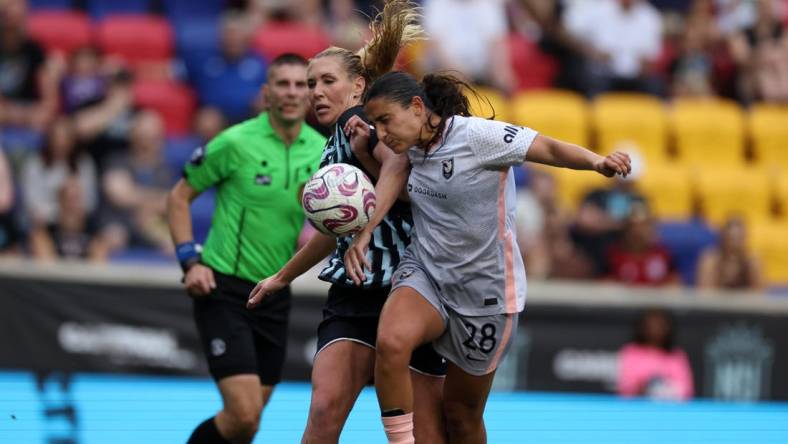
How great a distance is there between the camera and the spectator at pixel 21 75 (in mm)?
12359

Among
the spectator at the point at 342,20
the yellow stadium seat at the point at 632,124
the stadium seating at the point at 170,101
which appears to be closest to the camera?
the stadium seating at the point at 170,101

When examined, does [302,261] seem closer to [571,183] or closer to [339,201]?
[339,201]

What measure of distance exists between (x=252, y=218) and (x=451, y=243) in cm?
172

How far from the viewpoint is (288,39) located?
13.6 m

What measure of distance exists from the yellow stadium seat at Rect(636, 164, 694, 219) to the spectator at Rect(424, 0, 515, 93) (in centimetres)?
163

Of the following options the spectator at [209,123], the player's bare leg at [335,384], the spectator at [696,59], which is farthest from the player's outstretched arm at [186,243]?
the spectator at [696,59]

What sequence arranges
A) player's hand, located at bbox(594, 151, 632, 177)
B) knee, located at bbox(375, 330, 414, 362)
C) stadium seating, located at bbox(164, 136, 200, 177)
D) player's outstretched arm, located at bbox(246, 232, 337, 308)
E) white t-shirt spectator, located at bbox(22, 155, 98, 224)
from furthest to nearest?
stadium seating, located at bbox(164, 136, 200, 177)
white t-shirt spectator, located at bbox(22, 155, 98, 224)
player's outstretched arm, located at bbox(246, 232, 337, 308)
knee, located at bbox(375, 330, 414, 362)
player's hand, located at bbox(594, 151, 632, 177)

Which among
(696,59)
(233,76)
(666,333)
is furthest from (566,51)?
(666,333)

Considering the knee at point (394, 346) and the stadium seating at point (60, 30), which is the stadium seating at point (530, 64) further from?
the knee at point (394, 346)

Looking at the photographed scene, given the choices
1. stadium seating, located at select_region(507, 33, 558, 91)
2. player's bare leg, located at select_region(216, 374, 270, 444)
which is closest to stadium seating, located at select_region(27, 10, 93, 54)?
stadium seating, located at select_region(507, 33, 558, 91)

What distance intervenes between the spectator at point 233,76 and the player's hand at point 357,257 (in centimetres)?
687

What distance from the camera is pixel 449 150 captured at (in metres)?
5.98

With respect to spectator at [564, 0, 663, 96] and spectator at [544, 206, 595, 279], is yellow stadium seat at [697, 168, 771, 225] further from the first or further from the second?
spectator at [544, 206, 595, 279]

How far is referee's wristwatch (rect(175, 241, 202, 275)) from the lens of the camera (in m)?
7.38
